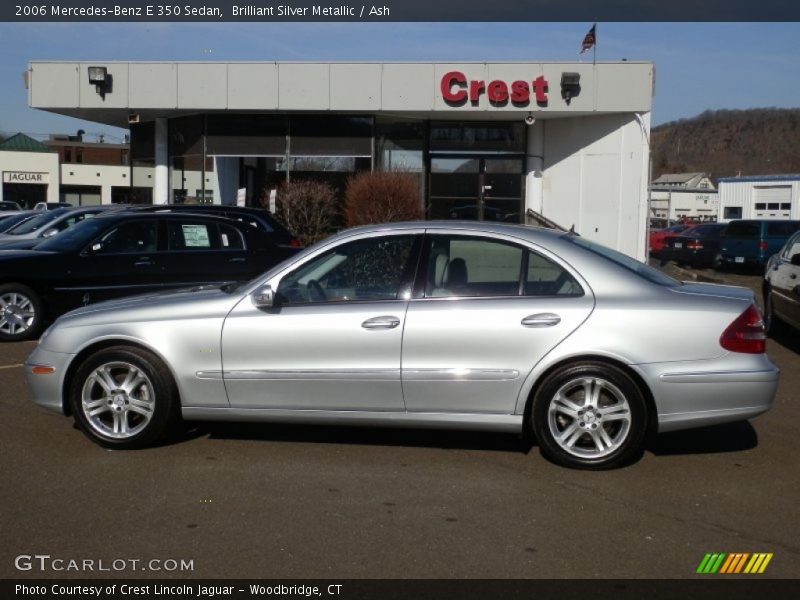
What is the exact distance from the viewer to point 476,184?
2694 cm

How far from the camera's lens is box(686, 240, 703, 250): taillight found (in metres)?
30.4

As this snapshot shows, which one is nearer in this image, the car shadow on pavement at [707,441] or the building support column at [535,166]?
the car shadow on pavement at [707,441]

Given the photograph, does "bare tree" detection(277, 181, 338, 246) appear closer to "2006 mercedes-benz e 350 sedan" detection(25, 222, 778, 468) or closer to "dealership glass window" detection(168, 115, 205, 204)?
"dealership glass window" detection(168, 115, 205, 204)

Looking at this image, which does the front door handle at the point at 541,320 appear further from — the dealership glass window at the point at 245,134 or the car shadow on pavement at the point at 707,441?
the dealership glass window at the point at 245,134

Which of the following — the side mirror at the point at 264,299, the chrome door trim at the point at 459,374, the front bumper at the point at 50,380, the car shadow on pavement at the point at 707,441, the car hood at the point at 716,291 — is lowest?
the car shadow on pavement at the point at 707,441

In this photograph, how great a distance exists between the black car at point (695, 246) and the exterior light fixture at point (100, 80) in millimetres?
18167

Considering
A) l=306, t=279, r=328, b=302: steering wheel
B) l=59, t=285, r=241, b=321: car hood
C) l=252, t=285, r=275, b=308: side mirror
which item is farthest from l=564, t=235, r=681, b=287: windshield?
l=59, t=285, r=241, b=321: car hood

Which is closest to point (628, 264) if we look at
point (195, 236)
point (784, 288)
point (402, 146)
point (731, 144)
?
point (784, 288)

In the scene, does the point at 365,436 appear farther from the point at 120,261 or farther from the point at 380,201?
the point at 380,201

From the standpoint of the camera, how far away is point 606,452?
5.86 meters

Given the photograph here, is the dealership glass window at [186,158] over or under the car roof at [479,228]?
over

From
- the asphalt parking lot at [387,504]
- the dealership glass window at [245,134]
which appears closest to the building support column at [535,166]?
the dealership glass window at [245,134]

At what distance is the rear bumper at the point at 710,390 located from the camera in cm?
577

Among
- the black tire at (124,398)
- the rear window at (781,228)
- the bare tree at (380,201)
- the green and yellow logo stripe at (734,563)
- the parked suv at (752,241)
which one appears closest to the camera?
the green and yellow logo stripe at (734,563)
